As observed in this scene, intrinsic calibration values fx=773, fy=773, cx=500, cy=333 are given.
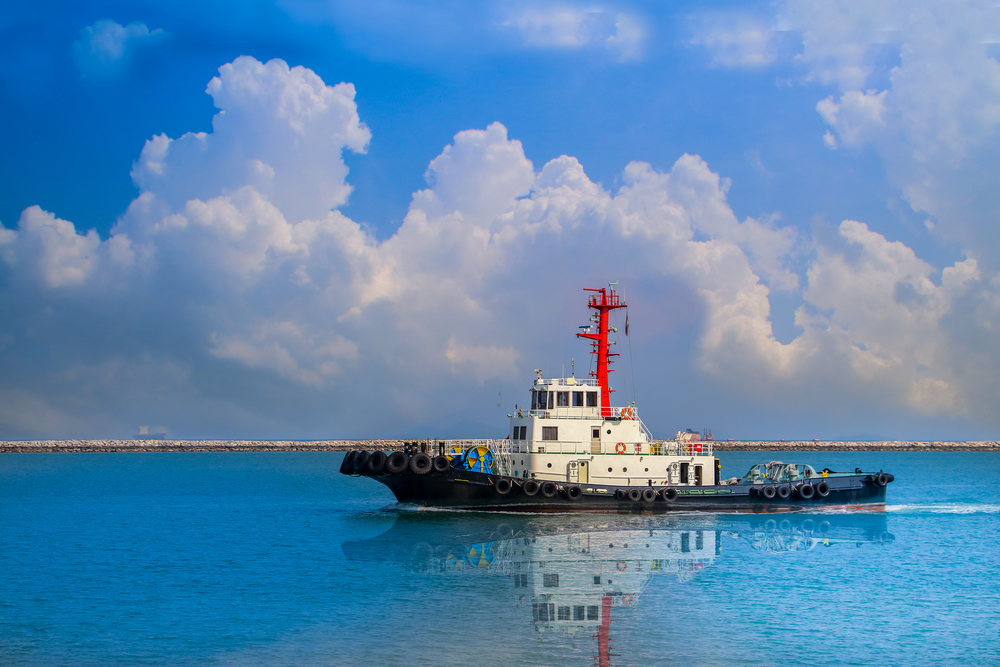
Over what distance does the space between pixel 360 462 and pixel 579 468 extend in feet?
28.0

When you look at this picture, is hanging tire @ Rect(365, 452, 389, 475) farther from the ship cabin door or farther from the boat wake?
the boat wake

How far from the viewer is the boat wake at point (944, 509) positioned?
38.1 meters

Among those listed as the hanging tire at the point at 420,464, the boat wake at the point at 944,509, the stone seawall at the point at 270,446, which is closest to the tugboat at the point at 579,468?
the hanging tire at the point at 420,464

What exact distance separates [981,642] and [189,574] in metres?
18.5

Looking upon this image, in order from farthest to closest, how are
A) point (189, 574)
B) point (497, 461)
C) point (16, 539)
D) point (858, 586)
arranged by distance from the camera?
point (497, 461), point (16, 539), point (189, 574), point (858, 586)

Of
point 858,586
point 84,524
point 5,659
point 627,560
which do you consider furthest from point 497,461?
point 5,659

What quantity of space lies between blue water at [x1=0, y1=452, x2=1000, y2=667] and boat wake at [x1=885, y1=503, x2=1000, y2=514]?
4.05 meters

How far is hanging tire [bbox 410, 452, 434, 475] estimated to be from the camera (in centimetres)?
2962

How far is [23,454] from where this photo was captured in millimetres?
134250

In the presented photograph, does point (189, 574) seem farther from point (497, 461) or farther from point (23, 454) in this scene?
point (23, 454)

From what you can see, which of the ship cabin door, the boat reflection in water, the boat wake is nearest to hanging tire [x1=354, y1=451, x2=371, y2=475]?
the boat reflection in water

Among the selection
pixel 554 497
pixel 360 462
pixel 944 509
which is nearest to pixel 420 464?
pixel 360 462

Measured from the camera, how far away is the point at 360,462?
30062mm

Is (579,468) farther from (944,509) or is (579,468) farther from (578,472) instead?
(944,509)
